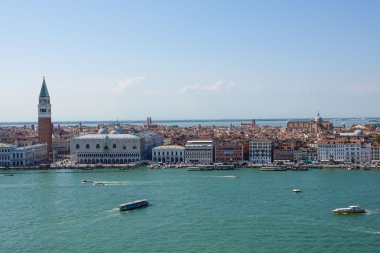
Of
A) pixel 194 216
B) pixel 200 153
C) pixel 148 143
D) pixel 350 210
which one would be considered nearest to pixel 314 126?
pixel 148 143

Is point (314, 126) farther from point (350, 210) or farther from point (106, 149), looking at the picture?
point (350, 210)

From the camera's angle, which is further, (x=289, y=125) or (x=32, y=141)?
(x=289, y=125)

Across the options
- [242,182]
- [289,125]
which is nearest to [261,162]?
[242,182]

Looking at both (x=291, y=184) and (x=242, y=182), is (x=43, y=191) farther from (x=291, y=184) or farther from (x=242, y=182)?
(x=291, y=184)

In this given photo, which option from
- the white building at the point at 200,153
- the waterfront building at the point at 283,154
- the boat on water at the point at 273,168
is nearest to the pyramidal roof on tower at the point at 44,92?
the white building at the point at 200,153

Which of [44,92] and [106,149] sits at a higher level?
[44,92]

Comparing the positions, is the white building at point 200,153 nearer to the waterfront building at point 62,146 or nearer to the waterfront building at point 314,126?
the waterfront building at point 62,146
